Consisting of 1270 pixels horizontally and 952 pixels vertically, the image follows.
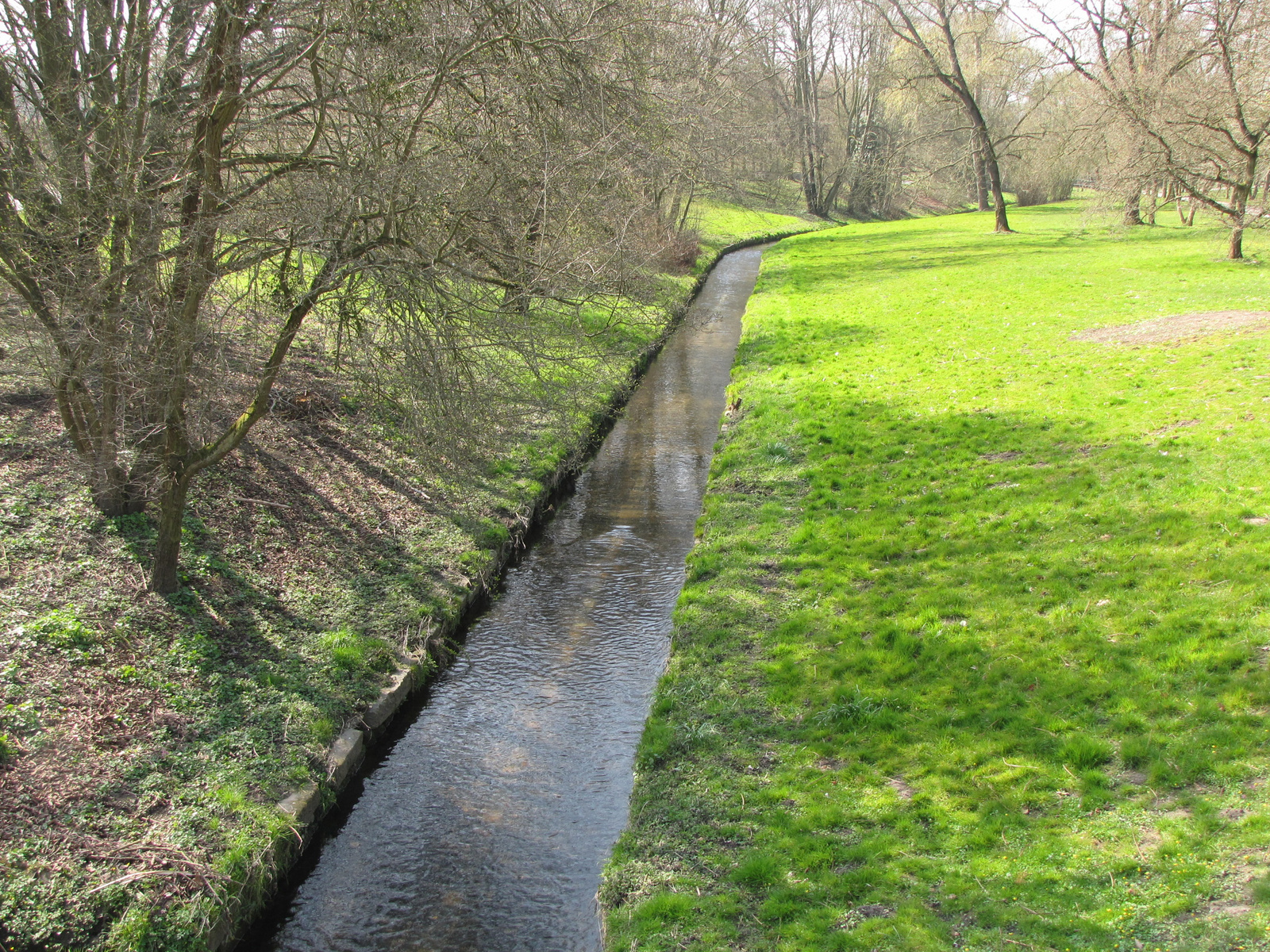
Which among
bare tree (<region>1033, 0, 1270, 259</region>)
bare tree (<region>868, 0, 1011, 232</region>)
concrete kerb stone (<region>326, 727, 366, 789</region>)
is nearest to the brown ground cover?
concrete kerb stone (<region>326, 727, 366, 789</region>)

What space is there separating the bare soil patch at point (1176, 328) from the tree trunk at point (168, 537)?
15.9 meters

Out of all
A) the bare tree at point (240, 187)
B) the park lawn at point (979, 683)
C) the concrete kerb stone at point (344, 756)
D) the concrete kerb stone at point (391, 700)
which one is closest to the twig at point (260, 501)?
the bare tree at point (240, 187)

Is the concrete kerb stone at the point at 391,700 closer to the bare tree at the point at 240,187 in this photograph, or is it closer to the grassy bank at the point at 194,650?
the grassy bank at the point at 194,650

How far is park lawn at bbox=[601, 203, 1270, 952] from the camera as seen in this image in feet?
15.6

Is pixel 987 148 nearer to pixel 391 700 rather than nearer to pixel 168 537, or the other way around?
pixel 391 700

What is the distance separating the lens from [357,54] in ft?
20.2

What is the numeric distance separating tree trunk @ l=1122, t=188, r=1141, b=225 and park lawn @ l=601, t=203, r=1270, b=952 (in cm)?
1183

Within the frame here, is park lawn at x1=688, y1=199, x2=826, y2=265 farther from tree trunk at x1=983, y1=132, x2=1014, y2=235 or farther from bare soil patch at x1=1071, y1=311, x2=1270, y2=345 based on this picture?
bare soil patch at x1=1071, y1=311, x2=1270, y2=345

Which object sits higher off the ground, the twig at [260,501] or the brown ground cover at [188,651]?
the twig at [260,501]

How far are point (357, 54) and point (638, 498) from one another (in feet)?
26.8

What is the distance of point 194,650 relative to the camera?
7.39 m

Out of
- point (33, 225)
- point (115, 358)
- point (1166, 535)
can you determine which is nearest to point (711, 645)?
point (1166, 535)

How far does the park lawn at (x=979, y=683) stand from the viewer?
4.77 m

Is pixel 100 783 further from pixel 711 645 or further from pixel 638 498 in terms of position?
pixel 638 498
